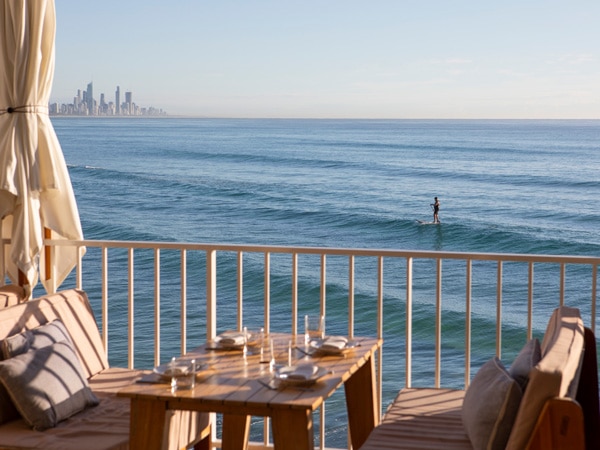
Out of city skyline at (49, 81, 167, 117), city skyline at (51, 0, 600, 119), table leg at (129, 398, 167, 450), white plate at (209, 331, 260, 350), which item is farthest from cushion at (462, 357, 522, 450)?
city skyline at (49, 81, 167, 117)

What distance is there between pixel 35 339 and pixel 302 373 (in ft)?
4.09

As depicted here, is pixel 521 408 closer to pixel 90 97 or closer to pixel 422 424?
pixel 422 424

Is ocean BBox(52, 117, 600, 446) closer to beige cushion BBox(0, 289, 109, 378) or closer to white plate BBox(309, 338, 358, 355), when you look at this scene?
beige cushion BBox(0, 289, 109, 378)

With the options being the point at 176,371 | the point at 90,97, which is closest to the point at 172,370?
the point at 176,371

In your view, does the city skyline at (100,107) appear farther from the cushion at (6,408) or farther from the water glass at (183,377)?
the water glass at (183,377)

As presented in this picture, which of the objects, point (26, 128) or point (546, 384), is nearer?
point (546, 384)

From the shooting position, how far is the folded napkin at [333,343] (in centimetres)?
353

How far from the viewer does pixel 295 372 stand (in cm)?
313

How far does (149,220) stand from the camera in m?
27.3

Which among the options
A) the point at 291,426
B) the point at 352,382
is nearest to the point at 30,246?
the point at 352,382

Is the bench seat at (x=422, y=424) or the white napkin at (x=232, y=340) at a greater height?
the white napkin at (x=232, y=340)

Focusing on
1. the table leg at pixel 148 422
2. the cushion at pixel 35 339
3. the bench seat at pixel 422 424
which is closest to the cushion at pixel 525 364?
the bench seat at pixel 422 424

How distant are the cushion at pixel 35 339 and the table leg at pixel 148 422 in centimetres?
79

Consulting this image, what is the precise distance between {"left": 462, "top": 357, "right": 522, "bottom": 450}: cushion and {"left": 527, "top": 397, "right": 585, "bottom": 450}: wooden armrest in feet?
1.11
